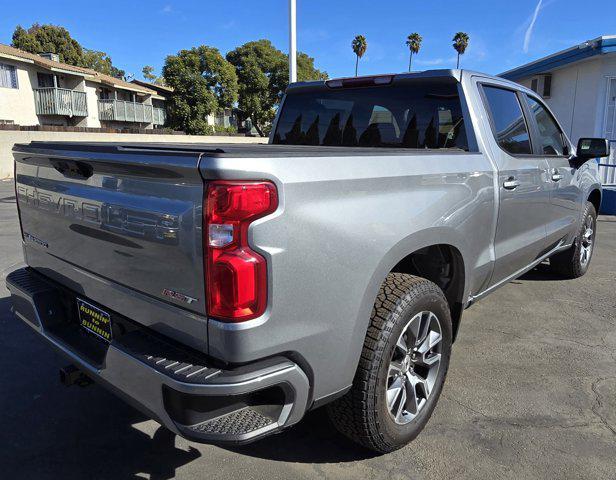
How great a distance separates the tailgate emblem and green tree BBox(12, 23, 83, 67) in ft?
168

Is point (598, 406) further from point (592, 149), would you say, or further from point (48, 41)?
point (48, 41)

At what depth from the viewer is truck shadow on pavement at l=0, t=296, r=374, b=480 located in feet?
8.19

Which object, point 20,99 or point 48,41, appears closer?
point 20,99

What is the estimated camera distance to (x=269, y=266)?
5.82 feet

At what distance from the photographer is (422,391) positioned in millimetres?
2723

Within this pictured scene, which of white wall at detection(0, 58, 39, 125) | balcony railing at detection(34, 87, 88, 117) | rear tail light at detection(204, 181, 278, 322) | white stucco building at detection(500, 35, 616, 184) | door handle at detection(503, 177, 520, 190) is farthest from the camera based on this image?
balcony railing at detection(34, 87, 88, 117)

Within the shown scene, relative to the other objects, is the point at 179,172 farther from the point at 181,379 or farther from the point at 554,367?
the point at 554,367

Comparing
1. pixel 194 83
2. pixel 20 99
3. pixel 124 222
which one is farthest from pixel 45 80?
pixel 124 222

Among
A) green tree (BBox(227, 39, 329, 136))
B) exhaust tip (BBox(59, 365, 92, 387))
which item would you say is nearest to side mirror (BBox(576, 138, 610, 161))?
exhaust tip (BBox(59, 365, 92, 387))

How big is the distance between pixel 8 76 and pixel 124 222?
29.9 meters

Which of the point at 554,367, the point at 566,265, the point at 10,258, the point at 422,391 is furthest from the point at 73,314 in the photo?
the point at 566,265

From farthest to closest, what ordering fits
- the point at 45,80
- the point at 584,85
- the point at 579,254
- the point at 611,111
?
the point at 45,80 → the point at 584,85 → the point at 611,111 → the point at 579,254

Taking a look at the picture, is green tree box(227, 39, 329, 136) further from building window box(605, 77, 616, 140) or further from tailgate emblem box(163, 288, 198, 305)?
tailgate emblem box(163, 288, 198, 305)

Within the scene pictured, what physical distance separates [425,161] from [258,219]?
1.13 metres
